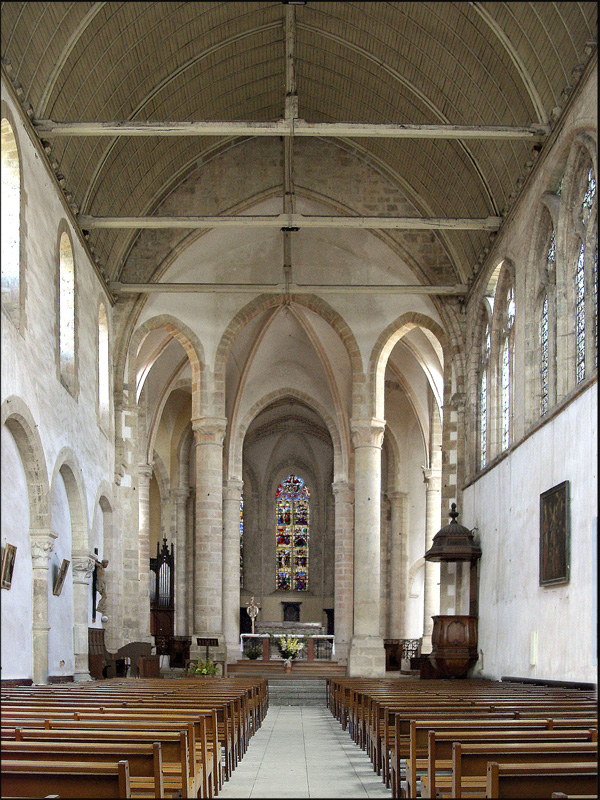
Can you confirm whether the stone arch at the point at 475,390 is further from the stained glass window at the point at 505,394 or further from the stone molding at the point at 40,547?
the stone molding at the point at 40,547

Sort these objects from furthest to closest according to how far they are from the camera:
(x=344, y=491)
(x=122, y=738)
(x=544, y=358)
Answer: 1. (x=344, y=491)
2. (x=544, y=358)
3. (x=122, y=738)

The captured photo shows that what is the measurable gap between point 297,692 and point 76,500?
785 centimetres

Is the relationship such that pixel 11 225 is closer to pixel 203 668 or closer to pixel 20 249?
pixel 20 249

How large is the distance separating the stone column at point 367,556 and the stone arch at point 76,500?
7.86 meters

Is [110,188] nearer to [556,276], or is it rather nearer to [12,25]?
[12,25]

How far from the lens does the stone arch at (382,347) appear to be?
2455 cm

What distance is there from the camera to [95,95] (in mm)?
17469

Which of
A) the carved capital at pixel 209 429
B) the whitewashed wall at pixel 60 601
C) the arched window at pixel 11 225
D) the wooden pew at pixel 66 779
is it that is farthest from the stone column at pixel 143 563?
the wooden pew at pixel 66 779

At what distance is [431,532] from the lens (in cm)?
3098

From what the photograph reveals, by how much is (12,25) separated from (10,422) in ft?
17.6

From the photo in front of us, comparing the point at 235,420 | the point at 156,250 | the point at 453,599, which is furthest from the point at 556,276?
the point at 235,420

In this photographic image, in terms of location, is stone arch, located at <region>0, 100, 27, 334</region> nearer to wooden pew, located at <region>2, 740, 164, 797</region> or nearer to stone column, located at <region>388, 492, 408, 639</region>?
wooden pew, located at <region>2, 740, 164, 797</region>

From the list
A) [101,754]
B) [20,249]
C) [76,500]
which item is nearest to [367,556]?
[76,500]

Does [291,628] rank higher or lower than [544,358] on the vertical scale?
lower
